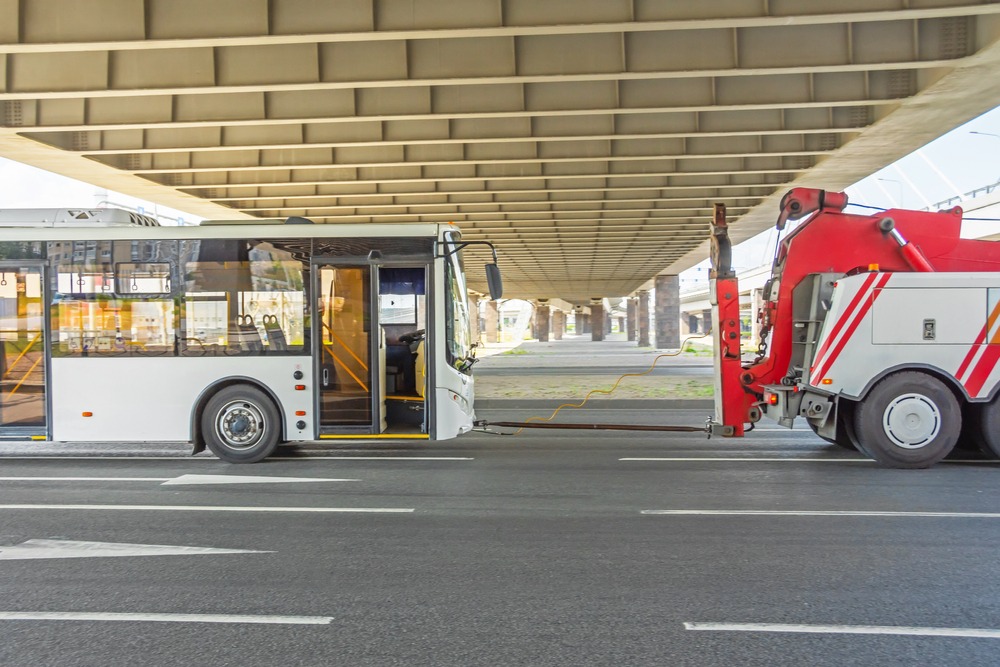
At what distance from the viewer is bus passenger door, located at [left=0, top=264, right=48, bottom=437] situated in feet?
30.6

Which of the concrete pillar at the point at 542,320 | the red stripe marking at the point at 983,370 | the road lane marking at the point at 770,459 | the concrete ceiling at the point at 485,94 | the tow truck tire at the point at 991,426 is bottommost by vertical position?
the road lane marking at the point at 770,459

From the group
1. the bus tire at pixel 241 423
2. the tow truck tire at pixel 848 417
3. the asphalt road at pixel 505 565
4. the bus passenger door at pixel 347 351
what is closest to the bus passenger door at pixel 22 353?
the asphalt road at pixel 505 565

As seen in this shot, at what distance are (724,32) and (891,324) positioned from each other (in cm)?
674

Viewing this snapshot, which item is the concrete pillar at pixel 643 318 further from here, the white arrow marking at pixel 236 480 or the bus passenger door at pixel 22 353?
the bus passenger door at pixel 22 353

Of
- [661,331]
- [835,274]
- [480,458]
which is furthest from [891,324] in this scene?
[661,331]

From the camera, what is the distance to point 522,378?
82.4ft

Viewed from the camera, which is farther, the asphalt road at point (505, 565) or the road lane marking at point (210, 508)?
the road lane marking at point (210, 508)

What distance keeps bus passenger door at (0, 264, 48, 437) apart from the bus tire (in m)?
2.18

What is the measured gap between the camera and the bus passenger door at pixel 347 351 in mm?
9234

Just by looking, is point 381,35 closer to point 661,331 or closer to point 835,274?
point 835,274

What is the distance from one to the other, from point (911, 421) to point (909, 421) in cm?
2

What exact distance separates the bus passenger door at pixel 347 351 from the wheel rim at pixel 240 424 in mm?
827

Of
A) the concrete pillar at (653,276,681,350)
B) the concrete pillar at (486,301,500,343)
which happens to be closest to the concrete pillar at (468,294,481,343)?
the concrete pillar at (486,301,500,343)

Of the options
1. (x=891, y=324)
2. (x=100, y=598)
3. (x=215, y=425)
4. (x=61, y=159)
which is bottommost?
(x=100, y=598)
